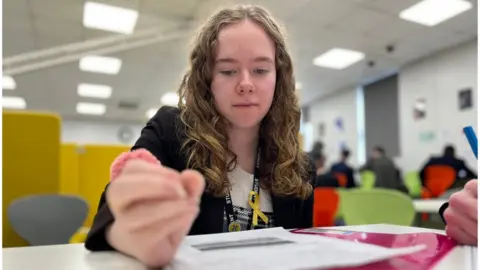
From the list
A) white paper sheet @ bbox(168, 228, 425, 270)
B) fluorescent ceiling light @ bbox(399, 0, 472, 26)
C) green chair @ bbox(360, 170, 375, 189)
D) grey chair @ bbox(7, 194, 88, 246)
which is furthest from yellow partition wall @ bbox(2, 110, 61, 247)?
green chair @ bbox(360, 170, 375, 189)

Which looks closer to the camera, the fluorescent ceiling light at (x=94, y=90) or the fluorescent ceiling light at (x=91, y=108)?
the fluorescent ceiling light at (x=94, y=90)

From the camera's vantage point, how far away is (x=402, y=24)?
5.48 m

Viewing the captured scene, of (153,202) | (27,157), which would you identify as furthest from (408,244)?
(27,157)

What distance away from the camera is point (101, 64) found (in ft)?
23.5

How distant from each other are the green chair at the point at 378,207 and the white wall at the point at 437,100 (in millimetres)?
4597

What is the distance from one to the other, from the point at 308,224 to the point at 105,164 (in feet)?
6.78

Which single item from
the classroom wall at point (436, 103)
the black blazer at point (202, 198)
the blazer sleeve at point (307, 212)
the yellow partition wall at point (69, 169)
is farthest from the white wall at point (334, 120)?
the black blazer at point (202, 198)

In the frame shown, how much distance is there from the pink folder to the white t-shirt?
0.21 meters

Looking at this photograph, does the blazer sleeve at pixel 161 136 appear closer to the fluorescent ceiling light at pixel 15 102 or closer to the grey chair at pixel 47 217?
the grey chair at pixel 47 217

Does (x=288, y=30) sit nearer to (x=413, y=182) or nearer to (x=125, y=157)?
(x=413, y=182)

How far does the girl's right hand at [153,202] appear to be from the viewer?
16.0 inches

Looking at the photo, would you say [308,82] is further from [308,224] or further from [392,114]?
[308,224]

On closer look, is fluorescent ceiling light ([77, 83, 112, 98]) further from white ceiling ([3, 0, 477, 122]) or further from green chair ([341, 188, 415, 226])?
green chair ([341, 188, 415, 226])

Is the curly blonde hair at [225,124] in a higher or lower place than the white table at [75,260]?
higher
